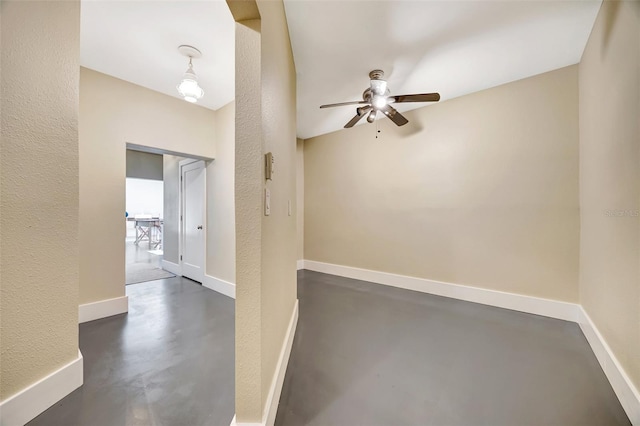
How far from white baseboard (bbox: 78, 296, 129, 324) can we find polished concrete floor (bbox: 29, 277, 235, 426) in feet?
0.29

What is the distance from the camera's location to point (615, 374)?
1.40 metres

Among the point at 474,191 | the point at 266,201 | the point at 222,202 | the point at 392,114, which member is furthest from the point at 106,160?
the point at 474,191

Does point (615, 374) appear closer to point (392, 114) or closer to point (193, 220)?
point (392, 114)

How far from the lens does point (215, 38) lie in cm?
189

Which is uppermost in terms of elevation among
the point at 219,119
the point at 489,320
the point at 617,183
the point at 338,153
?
the point at 219,119

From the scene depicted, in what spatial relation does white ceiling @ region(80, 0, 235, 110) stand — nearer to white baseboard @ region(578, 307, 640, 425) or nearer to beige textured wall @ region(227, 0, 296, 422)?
beige textured wall @ region(227, 0, 296, 422)

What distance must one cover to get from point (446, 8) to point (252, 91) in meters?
1.64

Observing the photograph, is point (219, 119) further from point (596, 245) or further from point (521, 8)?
point (596, 245)

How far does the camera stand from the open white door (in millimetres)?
3508

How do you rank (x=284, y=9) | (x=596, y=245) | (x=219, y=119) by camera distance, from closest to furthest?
(x=284, y=9), (x=596, y=245), (x=219, y=119)

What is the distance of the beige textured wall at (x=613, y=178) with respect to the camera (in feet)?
4.08

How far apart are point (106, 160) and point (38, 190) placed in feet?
4.59

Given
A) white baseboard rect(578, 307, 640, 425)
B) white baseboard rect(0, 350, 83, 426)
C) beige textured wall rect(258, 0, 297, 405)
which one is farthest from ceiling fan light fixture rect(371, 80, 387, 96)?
white baseboard rect(0, 350, 83, 426)

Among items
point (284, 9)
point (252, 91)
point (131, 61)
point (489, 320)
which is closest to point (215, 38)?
point (284, 9)
